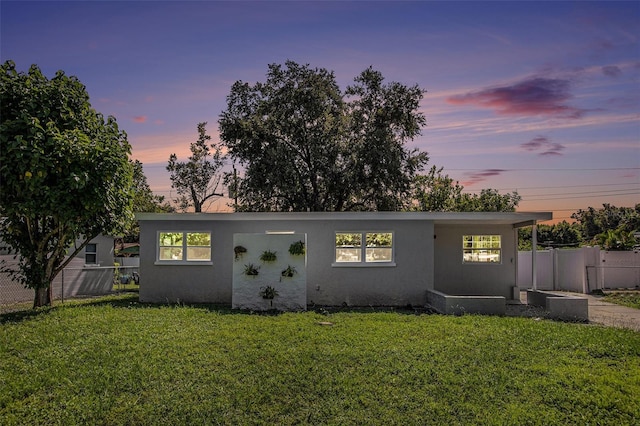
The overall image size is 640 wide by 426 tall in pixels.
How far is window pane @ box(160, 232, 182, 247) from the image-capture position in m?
15.5

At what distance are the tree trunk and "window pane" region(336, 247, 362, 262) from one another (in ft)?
26.5

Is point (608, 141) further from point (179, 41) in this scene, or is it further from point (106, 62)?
point (106, 62)

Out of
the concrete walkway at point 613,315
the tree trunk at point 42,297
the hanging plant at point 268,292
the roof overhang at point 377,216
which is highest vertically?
the roof overhang at point 377,216

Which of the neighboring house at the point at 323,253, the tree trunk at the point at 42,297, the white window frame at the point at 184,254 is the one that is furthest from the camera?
the white window frame at the point at 184,254

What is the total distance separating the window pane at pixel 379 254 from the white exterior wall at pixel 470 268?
265 cm

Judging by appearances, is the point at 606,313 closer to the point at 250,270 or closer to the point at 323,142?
the point at 250,270

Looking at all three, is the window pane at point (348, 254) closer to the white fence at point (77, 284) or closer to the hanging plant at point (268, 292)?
the hanging plant at point (268, 292)

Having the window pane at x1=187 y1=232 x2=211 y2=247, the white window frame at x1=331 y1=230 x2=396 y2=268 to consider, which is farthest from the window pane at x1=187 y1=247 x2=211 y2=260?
the white window frame at x1=331 y1=230 x2=396 y2=268

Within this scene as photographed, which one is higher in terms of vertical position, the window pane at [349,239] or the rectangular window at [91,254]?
the window pane at [349,239]

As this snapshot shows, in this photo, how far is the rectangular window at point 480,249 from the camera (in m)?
17.1

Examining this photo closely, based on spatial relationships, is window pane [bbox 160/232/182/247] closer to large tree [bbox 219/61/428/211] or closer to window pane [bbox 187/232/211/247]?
window pane [bbox 187/232/211/247]

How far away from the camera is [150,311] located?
1270 centimetres

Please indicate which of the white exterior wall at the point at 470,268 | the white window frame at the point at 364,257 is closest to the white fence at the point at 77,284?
the white window frame at the point at 364,257

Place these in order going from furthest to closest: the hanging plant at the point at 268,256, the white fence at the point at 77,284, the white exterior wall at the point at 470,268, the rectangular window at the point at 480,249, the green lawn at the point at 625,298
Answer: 1. the white fence at the point at 77,284
2. the rectangular window at the point at 480,249
3. the white exterior wall at the point at 470,268
4. the green lawn at the point at 625,298
5. the hanging plant at the point at 268,256
